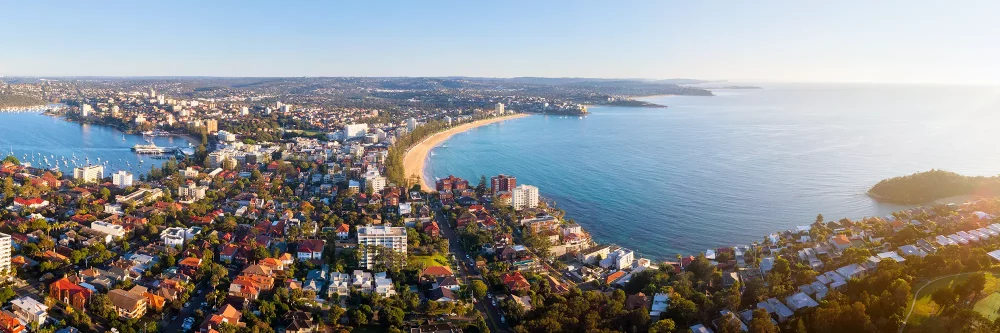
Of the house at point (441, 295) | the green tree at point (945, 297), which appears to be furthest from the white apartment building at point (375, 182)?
the green tree at point (945, 297)

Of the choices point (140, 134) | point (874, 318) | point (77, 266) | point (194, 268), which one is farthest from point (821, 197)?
point (140, 134)

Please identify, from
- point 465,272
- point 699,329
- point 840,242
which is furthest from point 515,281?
point 840,242

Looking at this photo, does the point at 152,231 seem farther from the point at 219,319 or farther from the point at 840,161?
the point at 840,161

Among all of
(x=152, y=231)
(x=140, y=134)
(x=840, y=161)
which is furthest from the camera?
(x=140, y=134)

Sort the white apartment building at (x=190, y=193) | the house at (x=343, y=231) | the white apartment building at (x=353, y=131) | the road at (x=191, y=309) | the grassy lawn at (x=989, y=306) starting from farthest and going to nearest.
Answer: the white apartment building at (x=353, y=131), the white apartment building at (x=190, y=193), the house at (x=343, y=231), the road at (x=191, y=309), the grassy lawn at (x=989, y=306)

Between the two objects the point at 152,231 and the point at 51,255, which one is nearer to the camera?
the point at 51,255

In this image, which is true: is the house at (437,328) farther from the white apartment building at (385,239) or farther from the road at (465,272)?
the white apartment building at (385,239)

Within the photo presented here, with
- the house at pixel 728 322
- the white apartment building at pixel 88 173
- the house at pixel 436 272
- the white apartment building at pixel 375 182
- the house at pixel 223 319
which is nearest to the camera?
the house at pixel 728 322
